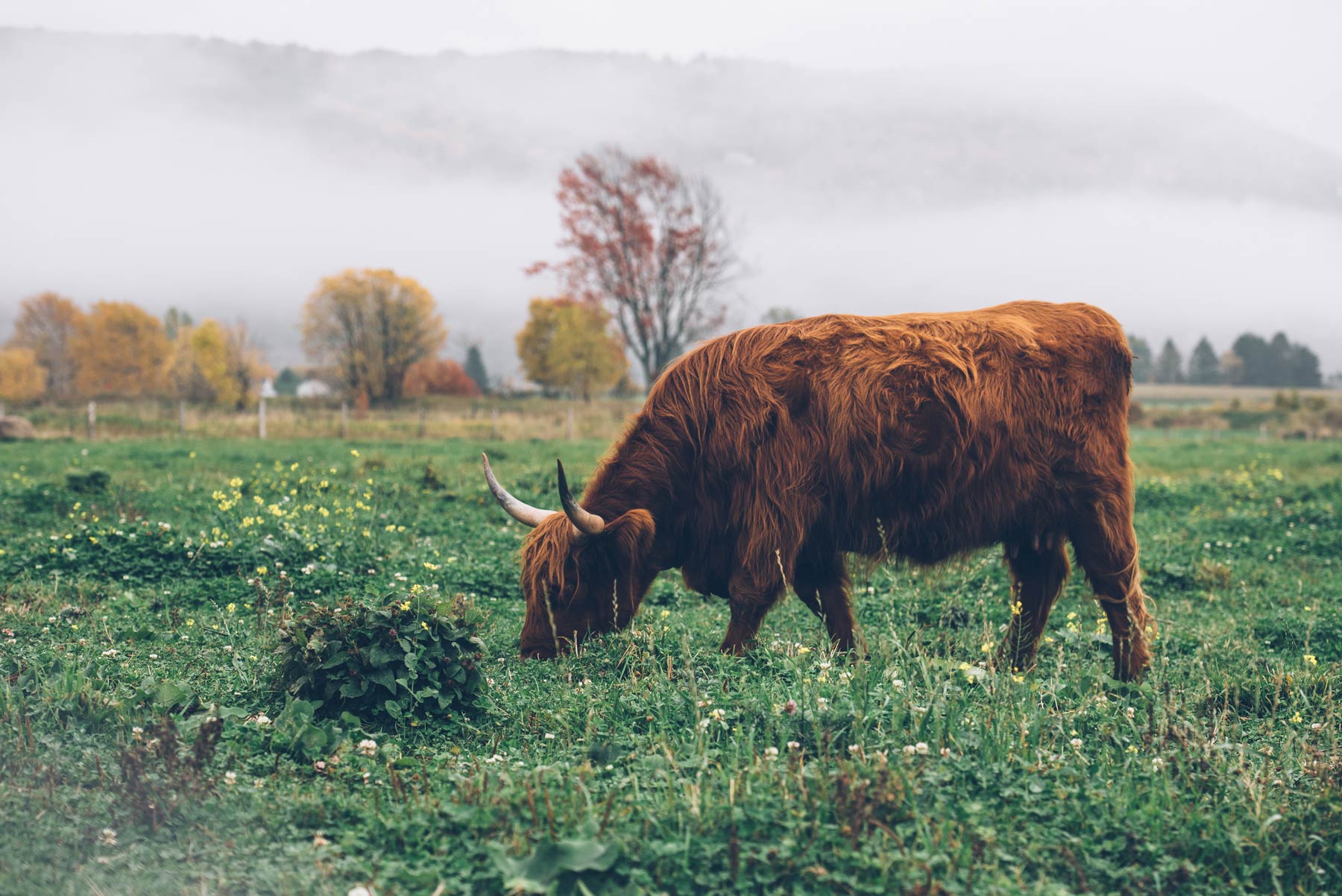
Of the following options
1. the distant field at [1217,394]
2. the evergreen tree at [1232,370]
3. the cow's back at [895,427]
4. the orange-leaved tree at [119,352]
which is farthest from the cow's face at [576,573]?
the evergreen tree at [1232,370]

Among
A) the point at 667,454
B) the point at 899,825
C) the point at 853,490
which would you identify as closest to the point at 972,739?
the point at 899,825

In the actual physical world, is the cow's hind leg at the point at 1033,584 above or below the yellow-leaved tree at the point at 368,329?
below

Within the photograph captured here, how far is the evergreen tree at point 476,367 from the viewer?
109188mm

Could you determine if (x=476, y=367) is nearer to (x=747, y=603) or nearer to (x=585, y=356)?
(x=585, y=356)

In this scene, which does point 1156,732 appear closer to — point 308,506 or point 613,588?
point 613,588

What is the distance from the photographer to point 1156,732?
11.9 ft

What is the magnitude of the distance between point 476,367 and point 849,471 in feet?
357

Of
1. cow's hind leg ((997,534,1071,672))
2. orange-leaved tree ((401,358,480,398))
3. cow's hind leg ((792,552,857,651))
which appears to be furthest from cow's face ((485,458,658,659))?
orange-leaved tree ((401,358,480,398))

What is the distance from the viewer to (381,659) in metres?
4.01

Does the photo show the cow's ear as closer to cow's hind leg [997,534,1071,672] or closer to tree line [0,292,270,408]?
cow's hind leg [997,534,1071,672]

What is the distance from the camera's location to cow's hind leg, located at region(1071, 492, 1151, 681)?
5305 millimetres

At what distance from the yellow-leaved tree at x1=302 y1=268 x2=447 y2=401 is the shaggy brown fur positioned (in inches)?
1771

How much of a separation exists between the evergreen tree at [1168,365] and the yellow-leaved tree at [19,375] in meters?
102

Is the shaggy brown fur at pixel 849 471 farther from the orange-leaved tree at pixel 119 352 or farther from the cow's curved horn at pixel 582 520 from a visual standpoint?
the orange-leaved tree at pixel 119 352
